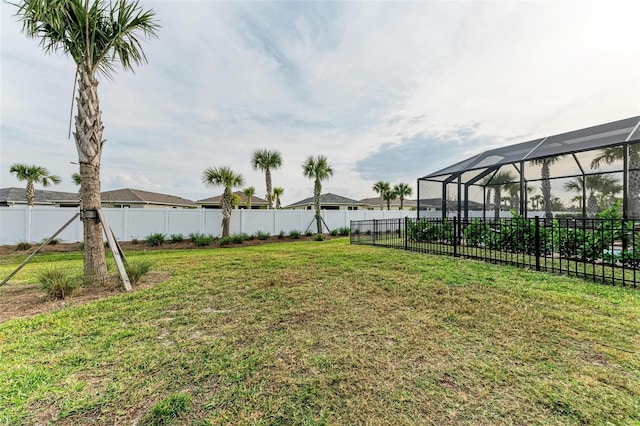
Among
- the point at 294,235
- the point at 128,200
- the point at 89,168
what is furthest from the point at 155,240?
the point at 128,200

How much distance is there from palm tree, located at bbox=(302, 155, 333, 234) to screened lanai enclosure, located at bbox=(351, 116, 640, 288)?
4670mm

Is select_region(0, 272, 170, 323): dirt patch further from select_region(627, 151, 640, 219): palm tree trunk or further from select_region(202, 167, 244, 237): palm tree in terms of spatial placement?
select_region(627, 151, 640, 219): palm tree trunk

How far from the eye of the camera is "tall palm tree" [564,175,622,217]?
844cm

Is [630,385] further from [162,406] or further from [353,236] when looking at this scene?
[353,236]

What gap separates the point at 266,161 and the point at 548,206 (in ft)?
54.8

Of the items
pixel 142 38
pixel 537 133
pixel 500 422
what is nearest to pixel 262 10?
pixel 142 38

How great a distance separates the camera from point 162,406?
1.70 meters

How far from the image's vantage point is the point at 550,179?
10.1 metres

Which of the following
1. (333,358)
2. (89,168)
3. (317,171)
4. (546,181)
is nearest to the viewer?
(333,358)

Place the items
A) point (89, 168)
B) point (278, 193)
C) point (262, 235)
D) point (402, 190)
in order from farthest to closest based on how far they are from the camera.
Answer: point (402, 190) < point (278, 193) < point (262, 235) < point (89, 168)

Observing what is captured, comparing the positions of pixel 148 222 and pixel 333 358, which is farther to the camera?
pixel 148 222

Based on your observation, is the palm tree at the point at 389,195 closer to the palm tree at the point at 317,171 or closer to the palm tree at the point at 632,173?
the palm tree at the point at 317,171

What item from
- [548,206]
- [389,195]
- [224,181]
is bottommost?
[548,206]

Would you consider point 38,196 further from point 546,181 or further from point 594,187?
point 594,187
